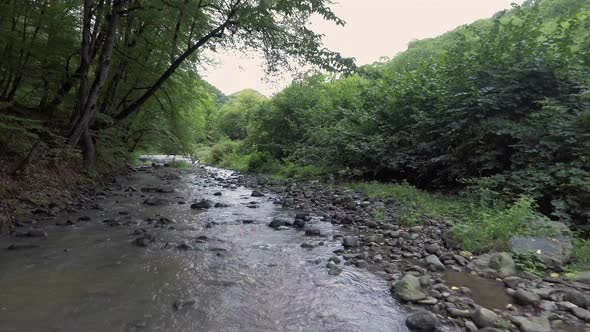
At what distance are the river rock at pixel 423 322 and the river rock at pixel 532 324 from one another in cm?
78

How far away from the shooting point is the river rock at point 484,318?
3668 millimetres

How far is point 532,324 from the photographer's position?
11.8 feet

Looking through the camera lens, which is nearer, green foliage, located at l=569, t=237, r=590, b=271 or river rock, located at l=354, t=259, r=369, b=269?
green foliage, located at l=569, t=237, r=590, b=271

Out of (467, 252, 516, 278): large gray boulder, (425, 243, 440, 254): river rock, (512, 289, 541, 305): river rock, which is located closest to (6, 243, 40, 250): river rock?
(425, 243, 440, 254): river rock

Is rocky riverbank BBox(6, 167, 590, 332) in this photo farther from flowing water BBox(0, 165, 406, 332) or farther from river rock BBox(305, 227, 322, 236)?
flowing water BBox(0, 165, 406, 332)

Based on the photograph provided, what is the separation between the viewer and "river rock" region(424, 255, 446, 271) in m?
5.15

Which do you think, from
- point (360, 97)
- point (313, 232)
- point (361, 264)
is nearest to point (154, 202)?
point (313, 232)

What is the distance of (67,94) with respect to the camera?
11273 millimetres

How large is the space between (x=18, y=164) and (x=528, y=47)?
12033 mm

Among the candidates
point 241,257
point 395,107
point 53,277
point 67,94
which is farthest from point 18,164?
point 395,107

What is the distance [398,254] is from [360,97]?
10.8m

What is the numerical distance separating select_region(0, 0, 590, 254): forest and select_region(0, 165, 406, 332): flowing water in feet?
8.25

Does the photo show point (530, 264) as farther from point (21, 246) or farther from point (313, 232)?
point (21, 246)

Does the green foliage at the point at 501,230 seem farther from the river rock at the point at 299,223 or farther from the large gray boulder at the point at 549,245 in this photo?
the river rock at the point at 299,223
